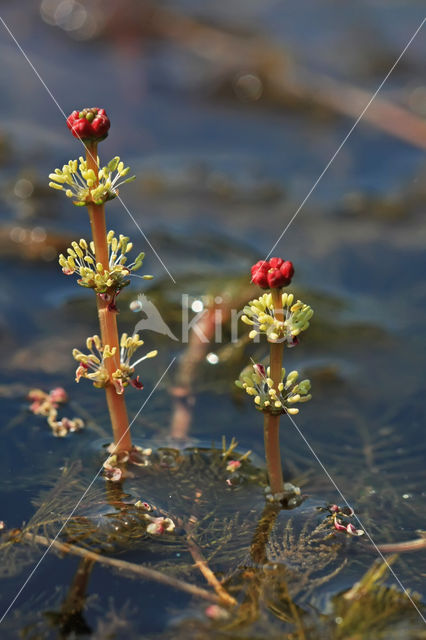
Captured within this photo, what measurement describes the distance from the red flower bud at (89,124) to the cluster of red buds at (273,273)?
0.81 metres

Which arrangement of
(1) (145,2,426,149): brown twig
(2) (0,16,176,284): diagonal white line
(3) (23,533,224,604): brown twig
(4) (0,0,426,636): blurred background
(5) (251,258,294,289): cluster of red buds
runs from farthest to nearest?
1. (1) (145,2,426,149): brown twig
2. (2) (0,16,176,284): diagonal white line
3. (4) (0,0,426,636): blurred background
4. (3) (23,533,224,604): brown twig
5. (5) (251,258,294,289): cluster of red buds

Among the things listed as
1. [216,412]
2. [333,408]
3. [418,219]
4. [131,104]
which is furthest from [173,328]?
[131,104]

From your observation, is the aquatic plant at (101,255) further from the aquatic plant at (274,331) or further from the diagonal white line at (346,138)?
the diagonal white line at (346,138)

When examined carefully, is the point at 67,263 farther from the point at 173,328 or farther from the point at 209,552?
the point at 173,328

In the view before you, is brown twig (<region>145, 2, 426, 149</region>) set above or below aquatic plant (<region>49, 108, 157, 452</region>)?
above

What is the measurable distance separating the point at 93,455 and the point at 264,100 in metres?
5.45

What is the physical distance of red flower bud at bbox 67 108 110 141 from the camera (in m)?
2.93

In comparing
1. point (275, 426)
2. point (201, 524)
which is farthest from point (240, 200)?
point (201, 524)

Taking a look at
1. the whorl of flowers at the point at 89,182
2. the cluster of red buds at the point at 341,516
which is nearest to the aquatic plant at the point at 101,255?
the whorl of flowers at the point at 89,182

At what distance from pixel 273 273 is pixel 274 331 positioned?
0.88 feet

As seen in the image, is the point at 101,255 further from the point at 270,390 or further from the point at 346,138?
the point at 346,138

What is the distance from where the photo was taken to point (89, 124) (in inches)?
116

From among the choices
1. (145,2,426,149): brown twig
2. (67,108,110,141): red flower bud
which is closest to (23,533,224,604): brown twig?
(67,108,110,141): red flower bud

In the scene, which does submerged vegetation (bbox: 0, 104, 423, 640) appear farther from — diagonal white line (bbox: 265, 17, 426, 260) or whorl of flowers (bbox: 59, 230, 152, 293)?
diagonal white line (bbox: 265, 17, 426, 260)
